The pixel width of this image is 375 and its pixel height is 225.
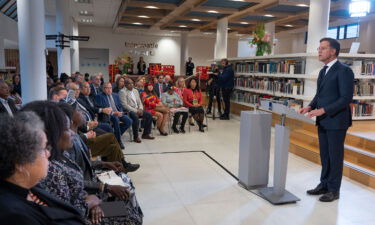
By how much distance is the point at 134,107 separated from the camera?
6.45 metres

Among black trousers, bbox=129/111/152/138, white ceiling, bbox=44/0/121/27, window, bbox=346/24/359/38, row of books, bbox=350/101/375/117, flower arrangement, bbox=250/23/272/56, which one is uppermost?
white ceiling, bbox=44/0/121/27

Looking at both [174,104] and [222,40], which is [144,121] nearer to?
[174,104]

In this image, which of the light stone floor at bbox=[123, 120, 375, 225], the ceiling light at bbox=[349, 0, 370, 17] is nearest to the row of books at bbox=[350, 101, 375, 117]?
the light stone floor at bbox=[123, 120, 375, 225]

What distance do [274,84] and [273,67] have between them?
0.44 metres

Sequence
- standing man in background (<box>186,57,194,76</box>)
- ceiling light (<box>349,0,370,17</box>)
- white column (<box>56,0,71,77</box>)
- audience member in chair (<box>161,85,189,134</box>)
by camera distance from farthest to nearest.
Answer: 1. standing man in background (<box>186,57,194,76</box>)
2. white column (<box>56,0,71,77</box>)
3. audience member in chair (<box>161,85,189,134</box>)
4. ceiling light (<box>349,0,370,17</box>)

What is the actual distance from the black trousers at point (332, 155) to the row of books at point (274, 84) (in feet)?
11.1

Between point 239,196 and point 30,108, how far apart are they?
2556mm

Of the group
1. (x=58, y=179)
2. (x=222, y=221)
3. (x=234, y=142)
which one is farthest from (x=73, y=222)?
(x=234, y=142)

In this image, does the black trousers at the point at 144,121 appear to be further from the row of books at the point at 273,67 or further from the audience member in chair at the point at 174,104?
the row of books at the point at 273,67

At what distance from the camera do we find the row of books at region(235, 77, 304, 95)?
22.8 ft

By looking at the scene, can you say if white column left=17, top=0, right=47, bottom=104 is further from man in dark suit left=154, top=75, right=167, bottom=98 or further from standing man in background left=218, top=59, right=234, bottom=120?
standing man in background left=218, top=59, right=234, bottom=120

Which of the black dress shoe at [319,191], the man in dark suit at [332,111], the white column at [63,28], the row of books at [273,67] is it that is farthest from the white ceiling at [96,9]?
the black dress shoe at [319,191]

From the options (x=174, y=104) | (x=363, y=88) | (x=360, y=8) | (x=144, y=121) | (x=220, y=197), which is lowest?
(x=220, y=197)

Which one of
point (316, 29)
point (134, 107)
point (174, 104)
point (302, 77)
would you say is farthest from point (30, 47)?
point (316, 29)
